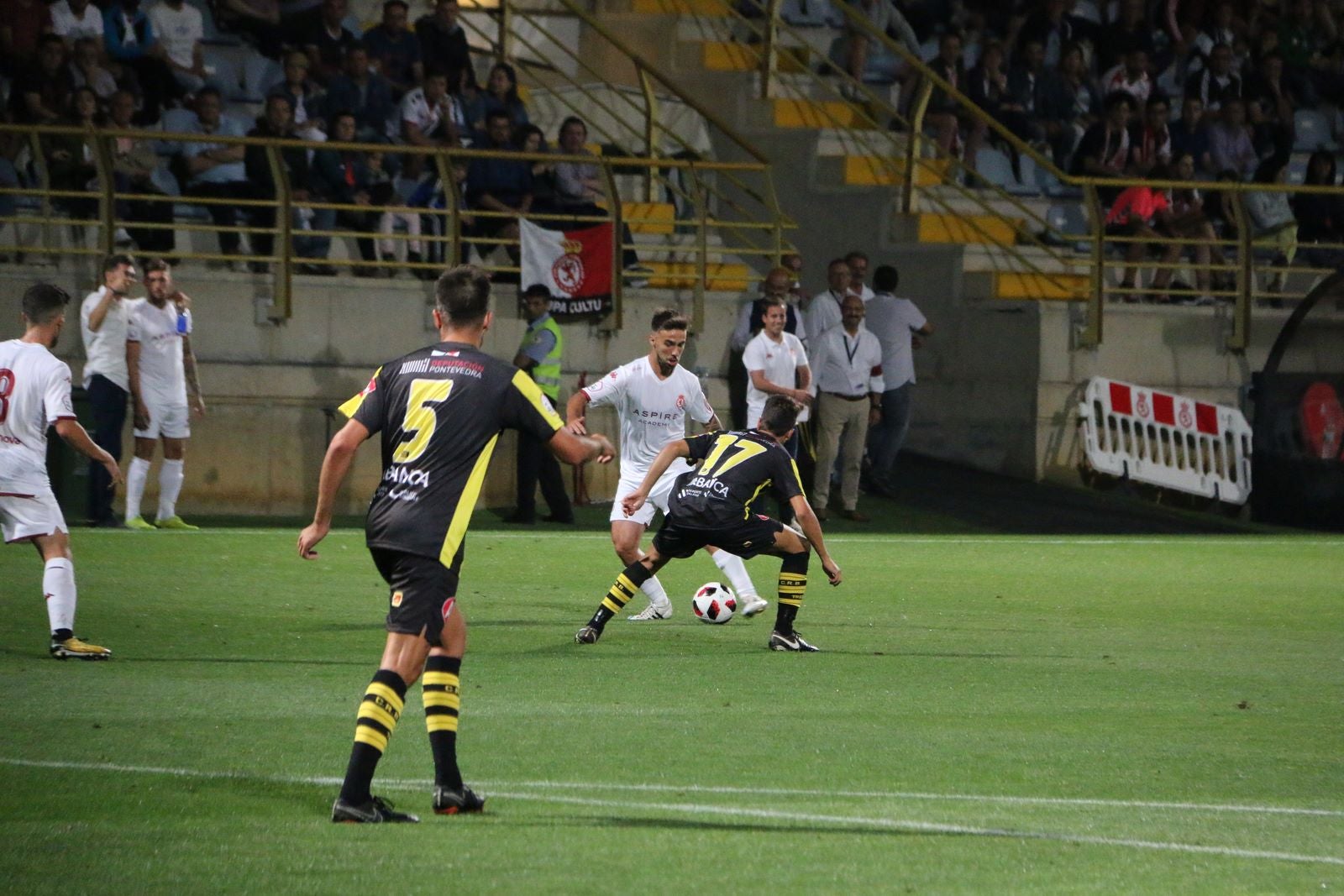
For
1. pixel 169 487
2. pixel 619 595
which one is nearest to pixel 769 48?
pixel 169 487

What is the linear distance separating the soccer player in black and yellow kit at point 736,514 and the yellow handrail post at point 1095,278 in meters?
11.9

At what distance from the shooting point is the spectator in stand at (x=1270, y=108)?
84.8 ft

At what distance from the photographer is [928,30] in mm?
27406

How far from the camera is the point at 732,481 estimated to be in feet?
36.5

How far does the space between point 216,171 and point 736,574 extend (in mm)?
9661

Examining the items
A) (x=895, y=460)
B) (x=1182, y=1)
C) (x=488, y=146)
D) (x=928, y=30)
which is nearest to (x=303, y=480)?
(x=488, y=146)

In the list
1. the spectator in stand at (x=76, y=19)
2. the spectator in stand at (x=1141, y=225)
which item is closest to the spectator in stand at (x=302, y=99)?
the spectator in stand at (x=76, y=19)

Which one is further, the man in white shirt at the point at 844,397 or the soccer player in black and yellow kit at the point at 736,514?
the man in white shirt at the point at 844,397

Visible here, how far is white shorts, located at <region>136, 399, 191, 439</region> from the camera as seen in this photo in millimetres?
17203

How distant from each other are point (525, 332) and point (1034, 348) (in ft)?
20.5

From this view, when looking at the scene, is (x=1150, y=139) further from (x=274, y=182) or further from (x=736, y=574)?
(x=736, y=574)

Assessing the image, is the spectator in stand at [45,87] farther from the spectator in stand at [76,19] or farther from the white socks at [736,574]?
the white socks at [736,574]

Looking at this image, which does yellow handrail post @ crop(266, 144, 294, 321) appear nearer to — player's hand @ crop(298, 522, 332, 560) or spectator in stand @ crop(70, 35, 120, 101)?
spectator in stand @ crop(70, 35, 120, 101)

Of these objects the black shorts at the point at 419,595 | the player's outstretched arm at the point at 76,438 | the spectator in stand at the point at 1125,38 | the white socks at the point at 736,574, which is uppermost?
the spectator in stand at the point at 1125,38
